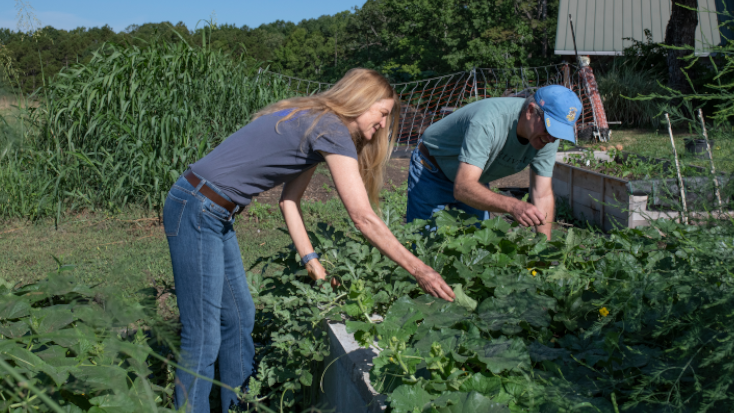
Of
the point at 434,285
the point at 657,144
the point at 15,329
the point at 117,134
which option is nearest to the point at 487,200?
the point at 434,285

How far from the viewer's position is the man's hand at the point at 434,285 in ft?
5.69

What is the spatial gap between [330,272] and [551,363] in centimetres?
100

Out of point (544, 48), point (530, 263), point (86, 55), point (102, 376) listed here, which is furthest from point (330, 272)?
point (544, 48)

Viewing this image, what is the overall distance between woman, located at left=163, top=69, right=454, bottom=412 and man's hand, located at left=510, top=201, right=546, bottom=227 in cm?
70

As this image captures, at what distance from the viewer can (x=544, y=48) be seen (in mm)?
19250

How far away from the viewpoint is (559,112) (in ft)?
8.25

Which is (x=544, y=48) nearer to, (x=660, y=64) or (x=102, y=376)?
(x=660, y=64)

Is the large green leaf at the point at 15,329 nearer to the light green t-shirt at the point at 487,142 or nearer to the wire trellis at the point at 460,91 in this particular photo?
the light green t-shirt at the point at 487,142

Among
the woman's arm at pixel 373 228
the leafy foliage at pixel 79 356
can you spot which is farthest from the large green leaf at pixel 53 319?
the woman's arm at pixel 373 228

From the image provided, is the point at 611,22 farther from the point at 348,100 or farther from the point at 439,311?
the point at 439,311

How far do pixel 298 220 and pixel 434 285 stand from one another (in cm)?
92

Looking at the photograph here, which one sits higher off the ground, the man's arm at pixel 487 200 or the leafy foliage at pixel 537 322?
the man's arm at pixel 487 200

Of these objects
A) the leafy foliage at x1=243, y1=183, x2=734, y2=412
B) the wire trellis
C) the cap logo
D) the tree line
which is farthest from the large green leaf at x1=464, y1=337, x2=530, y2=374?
the wire trellis

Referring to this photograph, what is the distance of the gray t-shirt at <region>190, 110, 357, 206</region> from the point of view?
209 cm
